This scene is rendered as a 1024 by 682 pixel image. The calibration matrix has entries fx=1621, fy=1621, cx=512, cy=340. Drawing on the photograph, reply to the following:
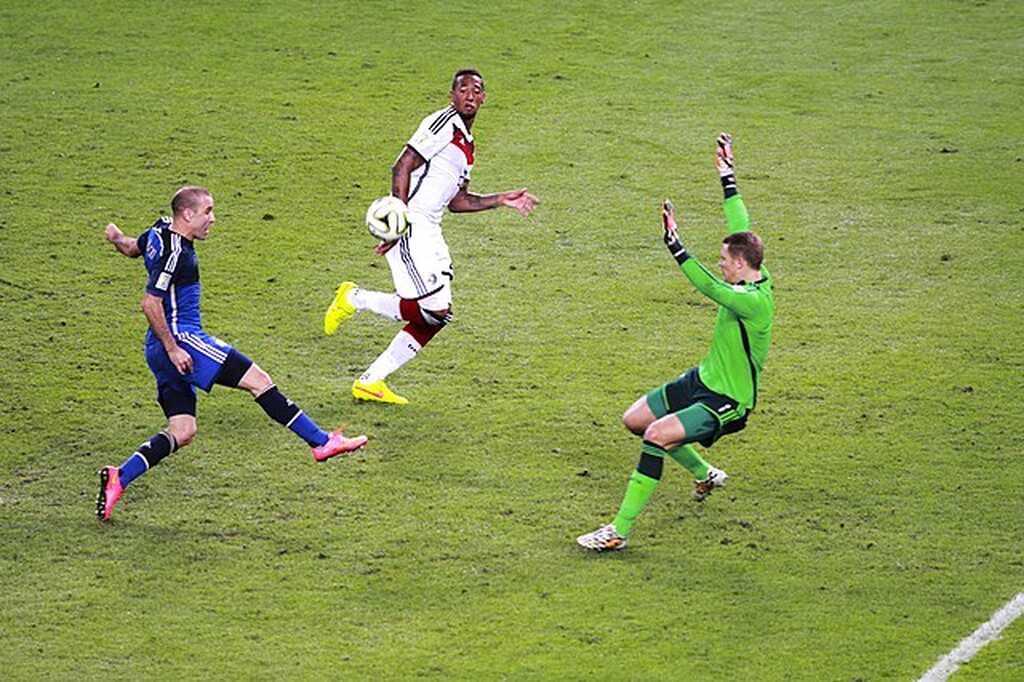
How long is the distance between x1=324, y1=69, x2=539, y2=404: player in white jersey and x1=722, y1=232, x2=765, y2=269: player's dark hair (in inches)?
105

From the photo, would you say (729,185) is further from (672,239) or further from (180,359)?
(180,359)

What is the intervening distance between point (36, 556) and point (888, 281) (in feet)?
26.7

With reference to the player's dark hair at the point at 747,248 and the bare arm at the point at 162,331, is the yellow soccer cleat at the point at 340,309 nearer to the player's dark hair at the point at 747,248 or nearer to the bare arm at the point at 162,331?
the bare arm at the point at 162,331

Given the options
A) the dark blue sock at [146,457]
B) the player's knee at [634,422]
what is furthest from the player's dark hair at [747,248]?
the dark blue sock at [146,457]

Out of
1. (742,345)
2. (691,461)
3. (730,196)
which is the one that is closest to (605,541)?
(691,461)

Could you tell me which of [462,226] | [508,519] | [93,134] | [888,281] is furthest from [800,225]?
[93,134]

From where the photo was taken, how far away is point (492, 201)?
1254cm

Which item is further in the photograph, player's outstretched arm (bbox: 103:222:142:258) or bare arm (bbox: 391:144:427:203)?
bare arm (bbox: 391:144:427:203)

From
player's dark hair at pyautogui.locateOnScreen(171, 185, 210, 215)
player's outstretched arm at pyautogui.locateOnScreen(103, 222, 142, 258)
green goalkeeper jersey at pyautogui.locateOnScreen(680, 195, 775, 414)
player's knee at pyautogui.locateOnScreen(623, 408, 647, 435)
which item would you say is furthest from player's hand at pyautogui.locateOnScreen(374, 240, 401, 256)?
green goalkeeper jersey at pyautogui.locateOnScreen(680, 195, 775, 414)

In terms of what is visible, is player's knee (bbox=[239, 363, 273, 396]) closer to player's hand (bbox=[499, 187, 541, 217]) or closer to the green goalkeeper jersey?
player's hand (bbox=[499, 187, 541, 217])

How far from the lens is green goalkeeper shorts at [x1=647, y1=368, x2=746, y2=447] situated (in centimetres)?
1005

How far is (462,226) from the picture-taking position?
53.2 feet

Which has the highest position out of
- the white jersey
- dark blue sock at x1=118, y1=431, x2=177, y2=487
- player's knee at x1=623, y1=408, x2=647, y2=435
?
the white jersey

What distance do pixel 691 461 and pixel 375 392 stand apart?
114 inches
